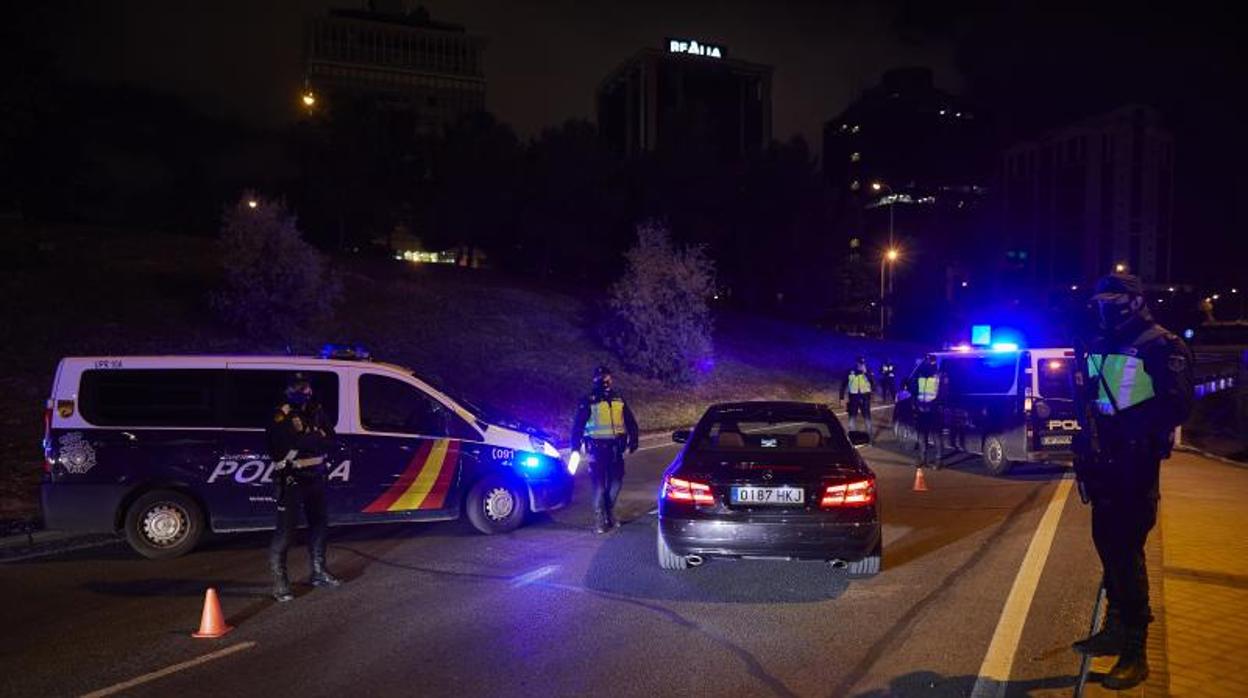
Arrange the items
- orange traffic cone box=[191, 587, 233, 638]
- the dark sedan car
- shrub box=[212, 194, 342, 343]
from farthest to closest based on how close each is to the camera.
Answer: shrub box=[212, 194, 342, 343] → the dark sedan car → orange traffic cone box=[191, 587, 233, 638]

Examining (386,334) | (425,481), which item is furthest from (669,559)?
(386,334)

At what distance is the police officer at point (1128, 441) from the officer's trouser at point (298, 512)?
5577 mm

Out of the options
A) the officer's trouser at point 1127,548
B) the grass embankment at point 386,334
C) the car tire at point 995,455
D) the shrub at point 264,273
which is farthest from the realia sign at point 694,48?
the officer's trouser at point 1127,548

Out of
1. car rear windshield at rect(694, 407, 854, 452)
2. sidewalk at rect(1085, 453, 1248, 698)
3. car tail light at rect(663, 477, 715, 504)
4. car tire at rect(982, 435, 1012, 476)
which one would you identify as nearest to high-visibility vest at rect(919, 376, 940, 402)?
car tire at rect(982, 435, 1012, 476)

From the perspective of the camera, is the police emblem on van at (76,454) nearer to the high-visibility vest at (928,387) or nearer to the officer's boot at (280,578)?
the officer's boot at (280,578)

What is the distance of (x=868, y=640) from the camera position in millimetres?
5699

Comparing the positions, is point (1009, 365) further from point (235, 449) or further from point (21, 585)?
point (21, 585)

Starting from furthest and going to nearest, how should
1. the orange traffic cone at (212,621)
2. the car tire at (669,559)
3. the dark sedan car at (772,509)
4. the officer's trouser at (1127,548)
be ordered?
the car tire at (669,559) → the dark sedan car at (772,509) → the orange traffic cone at (212,621) → the officer's trouser at (1127,548)

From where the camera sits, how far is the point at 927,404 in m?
15.1

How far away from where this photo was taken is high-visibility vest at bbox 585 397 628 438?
9.61 metres

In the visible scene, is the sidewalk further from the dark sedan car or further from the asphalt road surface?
the dark sedan car

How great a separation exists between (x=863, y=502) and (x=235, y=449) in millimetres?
6053

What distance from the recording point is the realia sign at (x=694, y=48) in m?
163

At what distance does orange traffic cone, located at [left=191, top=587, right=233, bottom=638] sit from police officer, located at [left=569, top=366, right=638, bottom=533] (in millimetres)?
4245
